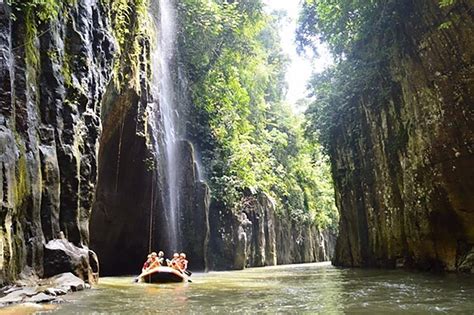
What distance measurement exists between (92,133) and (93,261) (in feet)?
10.4

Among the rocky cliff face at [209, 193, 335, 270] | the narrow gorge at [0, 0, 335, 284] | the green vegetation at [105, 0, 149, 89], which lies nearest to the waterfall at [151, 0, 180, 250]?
the narrow gorge at [0, 0, 335, 284]

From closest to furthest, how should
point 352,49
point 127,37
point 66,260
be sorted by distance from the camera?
point 66,260, point 127,37, point 352,49

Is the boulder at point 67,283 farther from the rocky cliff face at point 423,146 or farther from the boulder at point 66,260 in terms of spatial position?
the rocky cliff face at point 423,146

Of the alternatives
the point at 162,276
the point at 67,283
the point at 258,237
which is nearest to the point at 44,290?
the point at 67,283

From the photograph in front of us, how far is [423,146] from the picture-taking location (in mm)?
13617

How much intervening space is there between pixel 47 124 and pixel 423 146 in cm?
989

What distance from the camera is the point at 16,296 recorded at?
22.6 ft

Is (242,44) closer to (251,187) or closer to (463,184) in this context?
(251,187)

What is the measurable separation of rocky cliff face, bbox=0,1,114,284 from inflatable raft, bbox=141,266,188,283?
6.50ft

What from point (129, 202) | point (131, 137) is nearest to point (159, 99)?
point (131, 137)

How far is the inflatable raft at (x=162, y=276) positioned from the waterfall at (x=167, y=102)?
20.9 ft

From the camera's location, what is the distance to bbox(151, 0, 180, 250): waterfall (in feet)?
62.6

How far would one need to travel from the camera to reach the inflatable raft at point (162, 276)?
40.6 ft

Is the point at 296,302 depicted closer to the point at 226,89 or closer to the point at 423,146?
the point at 423,146
